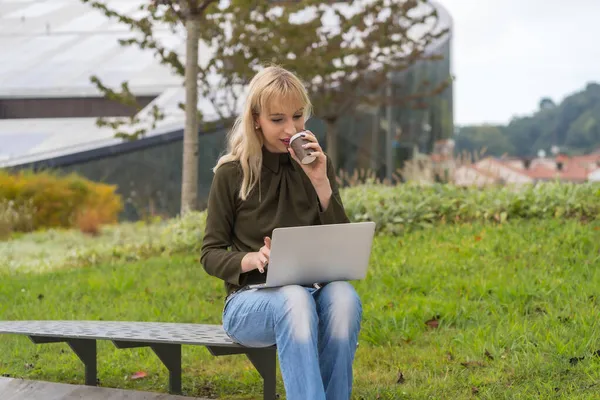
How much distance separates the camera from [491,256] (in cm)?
610

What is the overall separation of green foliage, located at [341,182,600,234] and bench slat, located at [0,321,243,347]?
13.2ft

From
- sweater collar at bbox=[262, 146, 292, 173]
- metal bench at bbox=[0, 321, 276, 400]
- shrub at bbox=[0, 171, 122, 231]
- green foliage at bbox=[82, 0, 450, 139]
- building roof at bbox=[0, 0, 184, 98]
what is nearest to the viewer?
metal bench at bbox=[0, 321, 276, 400]

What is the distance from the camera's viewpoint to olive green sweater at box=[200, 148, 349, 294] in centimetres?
326

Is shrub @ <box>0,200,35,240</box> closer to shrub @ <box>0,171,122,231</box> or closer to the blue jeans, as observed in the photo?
shrub @ <box>0,171,122,231</box>

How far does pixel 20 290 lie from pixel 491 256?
415 cm

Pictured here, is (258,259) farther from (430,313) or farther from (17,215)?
(17,215)

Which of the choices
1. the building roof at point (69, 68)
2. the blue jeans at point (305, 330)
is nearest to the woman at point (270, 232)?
the blue jeans at point (305, 330)

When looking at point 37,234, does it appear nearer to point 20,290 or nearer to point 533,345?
point 20,290

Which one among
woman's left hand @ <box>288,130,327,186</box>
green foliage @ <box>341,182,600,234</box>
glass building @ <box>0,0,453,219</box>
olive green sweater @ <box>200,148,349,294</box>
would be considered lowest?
green foliage @ <box>341,182,600,234</box>

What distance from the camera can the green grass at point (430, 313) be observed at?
12.6 feet

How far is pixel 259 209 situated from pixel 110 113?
17.4 meters

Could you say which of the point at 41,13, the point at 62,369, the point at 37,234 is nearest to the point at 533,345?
the point at 62,369

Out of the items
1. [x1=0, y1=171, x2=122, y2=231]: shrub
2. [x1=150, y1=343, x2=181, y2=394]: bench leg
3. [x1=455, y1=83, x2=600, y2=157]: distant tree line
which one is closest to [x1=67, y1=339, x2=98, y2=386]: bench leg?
[x1=150, y1=343, x2=181, y2=394]: bench leg

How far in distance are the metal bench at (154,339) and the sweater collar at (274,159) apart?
74 centimetres
